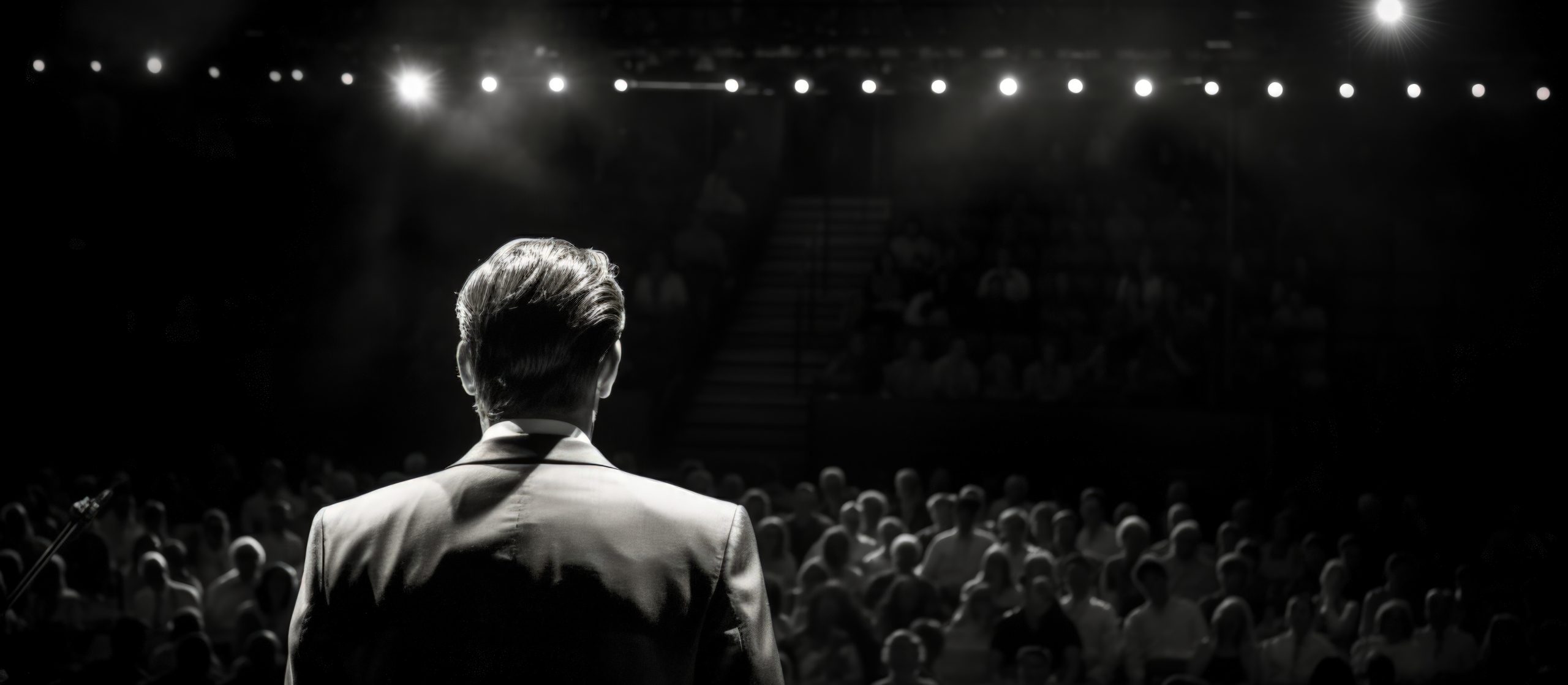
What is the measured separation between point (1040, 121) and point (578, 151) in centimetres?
650

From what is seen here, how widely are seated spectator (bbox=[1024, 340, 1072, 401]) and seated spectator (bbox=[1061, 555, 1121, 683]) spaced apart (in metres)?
4.73

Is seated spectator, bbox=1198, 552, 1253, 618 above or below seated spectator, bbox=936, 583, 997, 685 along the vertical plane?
above

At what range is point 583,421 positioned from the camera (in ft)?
4.67

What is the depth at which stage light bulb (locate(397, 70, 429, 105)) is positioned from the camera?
1052cm

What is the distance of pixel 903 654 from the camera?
19.1 ft

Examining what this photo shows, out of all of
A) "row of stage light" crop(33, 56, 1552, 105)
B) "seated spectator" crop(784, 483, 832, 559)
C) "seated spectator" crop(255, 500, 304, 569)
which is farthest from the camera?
"row of stage light" crop(33, 56, 1552, 105)

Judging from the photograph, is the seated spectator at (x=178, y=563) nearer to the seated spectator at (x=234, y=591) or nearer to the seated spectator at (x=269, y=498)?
the seated spectator at (x=234, y=591)

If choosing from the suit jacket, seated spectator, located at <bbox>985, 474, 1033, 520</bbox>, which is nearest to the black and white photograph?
the suit jacket

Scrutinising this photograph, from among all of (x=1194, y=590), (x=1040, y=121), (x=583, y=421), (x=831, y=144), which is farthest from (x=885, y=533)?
(x=831, y=144)

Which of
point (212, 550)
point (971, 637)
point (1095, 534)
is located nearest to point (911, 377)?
point (1095, 534)

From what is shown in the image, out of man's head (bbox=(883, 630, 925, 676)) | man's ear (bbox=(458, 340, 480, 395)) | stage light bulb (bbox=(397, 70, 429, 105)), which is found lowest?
Answer: man's head (bbox=(883, 630, 925, 676))

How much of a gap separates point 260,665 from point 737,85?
6.78 m

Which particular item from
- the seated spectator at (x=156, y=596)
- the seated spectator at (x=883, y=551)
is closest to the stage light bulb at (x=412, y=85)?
the seated spectator at (x=156, y=596)

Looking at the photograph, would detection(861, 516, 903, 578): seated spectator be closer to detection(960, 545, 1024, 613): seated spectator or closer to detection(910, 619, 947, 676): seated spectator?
detection(960, 545, 1024, 613): seated spectator
